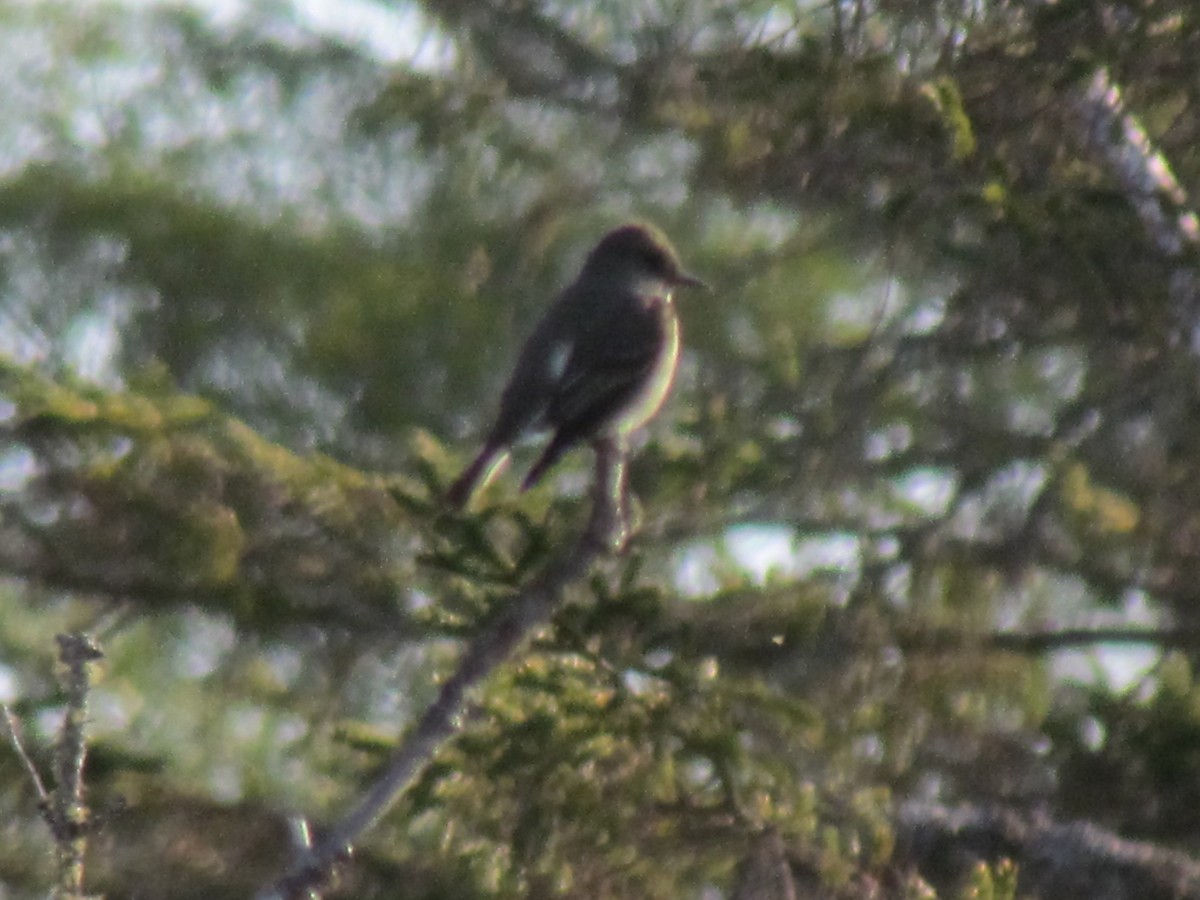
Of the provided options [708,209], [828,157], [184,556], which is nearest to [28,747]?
[184,556]

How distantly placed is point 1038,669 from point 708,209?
9.03 ft

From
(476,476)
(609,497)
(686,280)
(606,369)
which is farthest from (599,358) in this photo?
(609,497)

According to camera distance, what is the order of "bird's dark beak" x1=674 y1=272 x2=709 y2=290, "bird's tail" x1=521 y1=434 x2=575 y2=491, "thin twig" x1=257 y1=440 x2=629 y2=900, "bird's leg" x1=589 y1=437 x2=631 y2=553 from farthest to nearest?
1. "bird's dark beak" x1=674 y1=272 x2=709 y2=290
2. "bird's tail" x1=521 y1=434 x2=575 y2=491
3. "bird's leg" x1=589 y1=437 x2=631 y2=553
4. "thin twig" x1=257 y1=440 x2=629 y2=900

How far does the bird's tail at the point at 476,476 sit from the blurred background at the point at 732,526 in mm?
94

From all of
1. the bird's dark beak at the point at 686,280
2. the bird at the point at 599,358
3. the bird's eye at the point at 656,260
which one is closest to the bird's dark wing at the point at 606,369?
the bird at the point at 599,358

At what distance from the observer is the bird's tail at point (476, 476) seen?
13.9 feet

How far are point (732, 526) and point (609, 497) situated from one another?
147 cm

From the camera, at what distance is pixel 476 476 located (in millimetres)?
4586

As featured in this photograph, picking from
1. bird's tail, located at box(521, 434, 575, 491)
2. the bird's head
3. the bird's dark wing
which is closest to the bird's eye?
the bird's head

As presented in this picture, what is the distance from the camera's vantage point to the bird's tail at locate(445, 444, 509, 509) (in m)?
4.23

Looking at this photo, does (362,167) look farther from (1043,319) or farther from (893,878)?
(893,878)

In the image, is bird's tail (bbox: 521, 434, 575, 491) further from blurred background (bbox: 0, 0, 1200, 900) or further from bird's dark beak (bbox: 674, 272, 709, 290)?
bird's dark beak (bbox: 674, 272, 709, 290)

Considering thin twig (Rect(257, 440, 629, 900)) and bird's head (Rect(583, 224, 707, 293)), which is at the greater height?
bird's head (Rect(583, 224, 707, 293))

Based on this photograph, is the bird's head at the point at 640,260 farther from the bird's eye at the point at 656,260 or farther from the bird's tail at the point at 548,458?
the bird's tail at the point at 548,458
